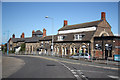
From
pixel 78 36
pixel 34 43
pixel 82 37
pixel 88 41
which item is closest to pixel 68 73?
pixel 88 41

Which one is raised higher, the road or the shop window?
the shop window

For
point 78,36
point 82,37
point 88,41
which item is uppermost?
point 78,36

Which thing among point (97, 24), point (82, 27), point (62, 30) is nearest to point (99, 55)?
point (97, 24)

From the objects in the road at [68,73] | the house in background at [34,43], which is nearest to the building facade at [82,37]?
the house in background at [34,43]

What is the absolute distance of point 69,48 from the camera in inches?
1806

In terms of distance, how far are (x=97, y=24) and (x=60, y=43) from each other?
14.4 metres

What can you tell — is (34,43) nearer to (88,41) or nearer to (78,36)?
(78,36)

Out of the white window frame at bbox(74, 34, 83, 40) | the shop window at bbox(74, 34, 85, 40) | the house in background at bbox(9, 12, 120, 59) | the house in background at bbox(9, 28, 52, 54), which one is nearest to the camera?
the house in background at bbox(9, 12, 120, 59)

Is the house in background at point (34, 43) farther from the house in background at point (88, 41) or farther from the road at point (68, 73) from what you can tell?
the road at point (68, 73)

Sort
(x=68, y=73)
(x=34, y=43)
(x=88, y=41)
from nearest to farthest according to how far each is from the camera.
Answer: (x=68, y=73)
(x=88, y=41)
(x=34, y=43)

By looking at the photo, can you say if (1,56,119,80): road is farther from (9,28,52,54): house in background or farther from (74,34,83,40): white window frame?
(9,28,52,54): house in background

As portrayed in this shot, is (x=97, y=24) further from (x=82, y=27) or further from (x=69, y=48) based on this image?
(x=69, y=48)

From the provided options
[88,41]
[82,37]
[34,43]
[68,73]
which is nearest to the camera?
[68,73]

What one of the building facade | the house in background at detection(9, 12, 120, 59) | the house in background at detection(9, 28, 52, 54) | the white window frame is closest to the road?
the house in background at detection(9, 12, 120, 59)
